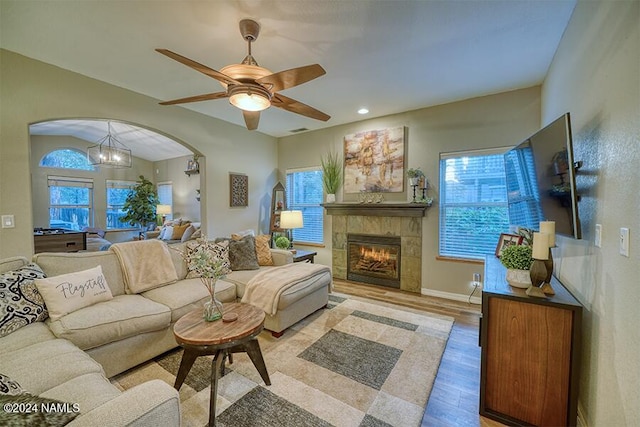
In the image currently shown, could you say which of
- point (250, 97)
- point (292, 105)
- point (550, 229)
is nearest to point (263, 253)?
point (292, 105)

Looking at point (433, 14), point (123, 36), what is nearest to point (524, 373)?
point (433, 14)

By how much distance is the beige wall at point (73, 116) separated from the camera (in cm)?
251

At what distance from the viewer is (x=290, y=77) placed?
1.85 m

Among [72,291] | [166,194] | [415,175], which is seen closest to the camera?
[72,291]

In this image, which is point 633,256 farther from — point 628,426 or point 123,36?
point 123,36

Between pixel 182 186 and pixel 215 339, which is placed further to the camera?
pixel 182 186

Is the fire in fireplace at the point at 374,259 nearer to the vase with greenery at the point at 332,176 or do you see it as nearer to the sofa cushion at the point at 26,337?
the vase with greenery at the point at 332,176

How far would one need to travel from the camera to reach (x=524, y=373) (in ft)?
5.26

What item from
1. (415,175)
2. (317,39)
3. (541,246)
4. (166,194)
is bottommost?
(541,246)

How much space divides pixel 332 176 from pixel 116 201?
7.13 meters

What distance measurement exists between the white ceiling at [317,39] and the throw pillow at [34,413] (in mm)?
2387

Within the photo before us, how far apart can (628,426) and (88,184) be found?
33.5ft

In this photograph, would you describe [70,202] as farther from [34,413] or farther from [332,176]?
[34,413]

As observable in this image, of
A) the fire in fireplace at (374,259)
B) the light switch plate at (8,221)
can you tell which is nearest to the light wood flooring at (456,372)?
the fire in fireplace at (374,259)
